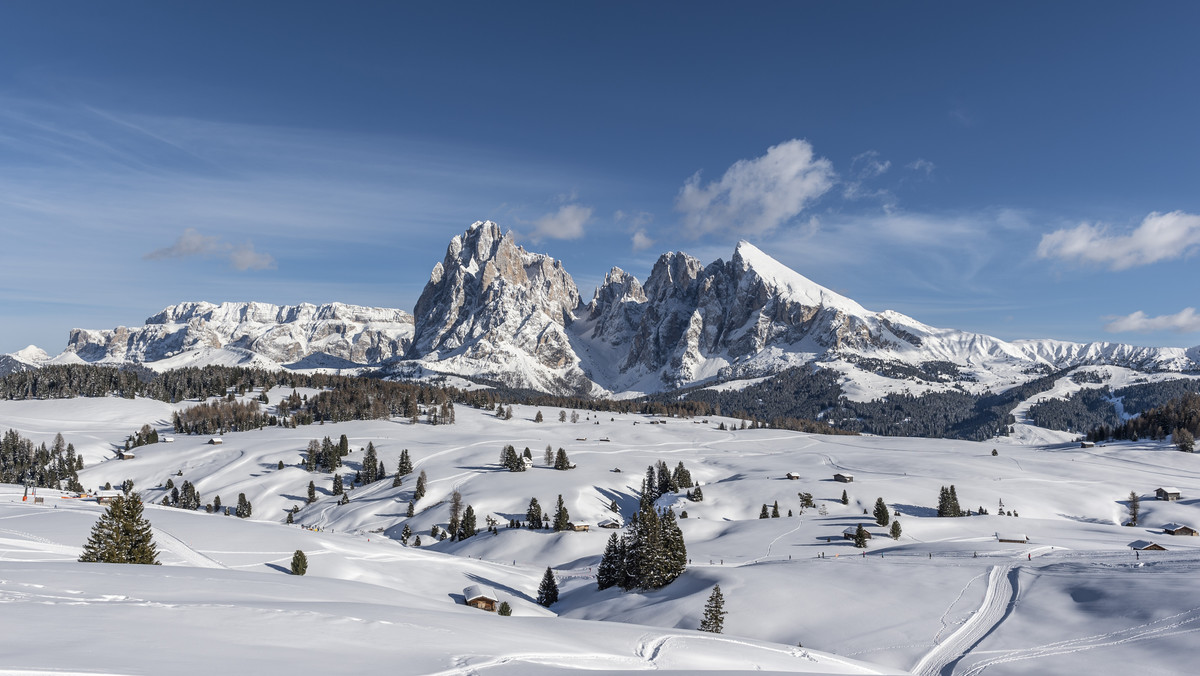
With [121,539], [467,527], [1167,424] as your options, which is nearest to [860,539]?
[467,527]

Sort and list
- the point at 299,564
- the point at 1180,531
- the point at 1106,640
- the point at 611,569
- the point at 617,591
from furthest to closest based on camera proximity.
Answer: the point at 1180,531, the point at 611,569, the point at 617,591, the point at 299,564, the point at 1106,640

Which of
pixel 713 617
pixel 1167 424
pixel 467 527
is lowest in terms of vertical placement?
pixel 467 527

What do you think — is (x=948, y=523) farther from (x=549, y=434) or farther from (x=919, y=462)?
(x=549, y=434)

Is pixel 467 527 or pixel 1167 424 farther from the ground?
pixel 1167 424

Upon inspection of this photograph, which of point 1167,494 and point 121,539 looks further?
point 1167,494

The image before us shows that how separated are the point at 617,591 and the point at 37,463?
151 meters

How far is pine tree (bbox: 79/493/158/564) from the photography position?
127ft

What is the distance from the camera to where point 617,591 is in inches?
2357

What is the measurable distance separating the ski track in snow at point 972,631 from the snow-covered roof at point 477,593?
33.5 m

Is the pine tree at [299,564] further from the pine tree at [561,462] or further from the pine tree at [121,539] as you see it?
the pine tree at [561,462]

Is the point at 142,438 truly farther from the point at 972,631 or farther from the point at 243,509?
the point at 972,631

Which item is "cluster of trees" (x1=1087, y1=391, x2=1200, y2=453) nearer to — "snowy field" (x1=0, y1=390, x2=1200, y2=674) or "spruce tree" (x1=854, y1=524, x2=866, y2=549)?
"snowy field" (x1=0, y1=390, x2=1200, y2=674)

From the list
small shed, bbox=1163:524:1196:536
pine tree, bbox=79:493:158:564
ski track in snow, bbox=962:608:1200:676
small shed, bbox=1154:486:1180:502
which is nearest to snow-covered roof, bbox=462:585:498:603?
pine tree, bbox=79:493:158:564

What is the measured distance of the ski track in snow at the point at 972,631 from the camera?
1372 inches
